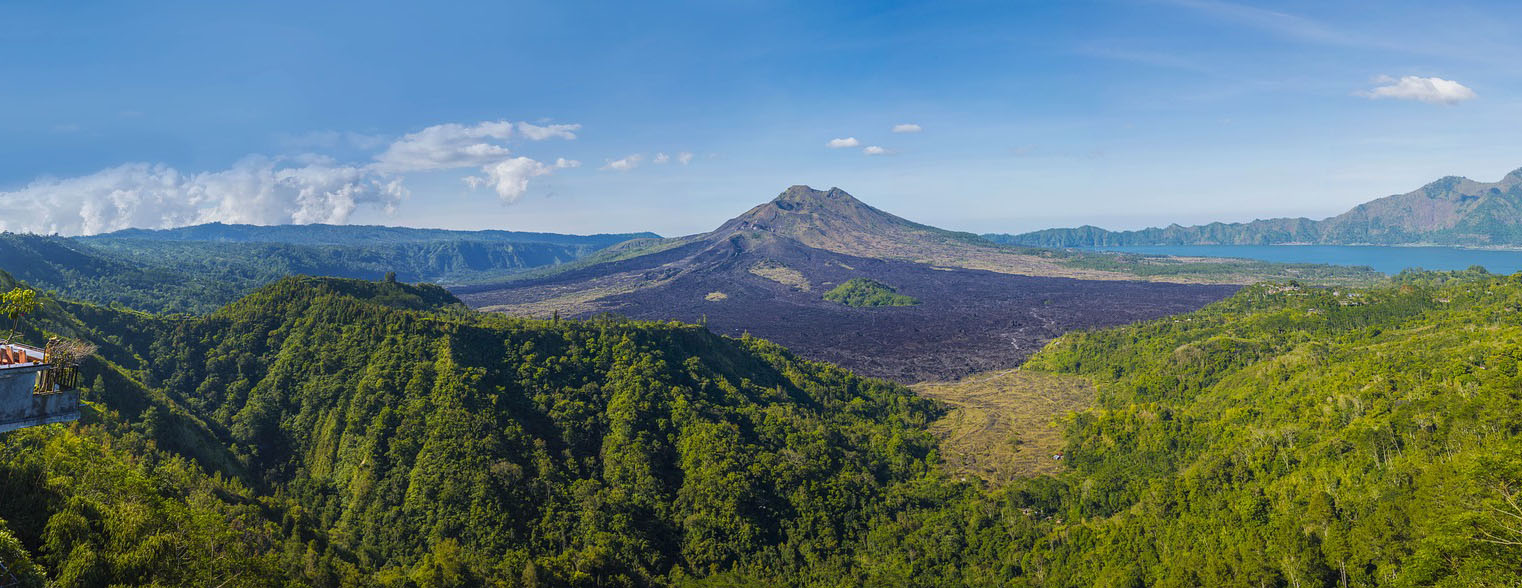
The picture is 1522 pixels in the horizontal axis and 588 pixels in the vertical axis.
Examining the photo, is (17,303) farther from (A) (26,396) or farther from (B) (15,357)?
(A) (26,396)

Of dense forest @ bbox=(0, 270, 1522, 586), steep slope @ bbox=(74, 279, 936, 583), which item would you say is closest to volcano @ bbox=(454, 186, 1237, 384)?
steep slope @ bbox=(74, 279, 936, 583)

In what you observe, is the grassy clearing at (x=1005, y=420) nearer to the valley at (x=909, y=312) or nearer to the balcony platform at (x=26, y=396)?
the valley at (x=909, y=312)

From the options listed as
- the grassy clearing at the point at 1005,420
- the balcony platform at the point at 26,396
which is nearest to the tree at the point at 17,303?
the balcony platform at the point at 26,396

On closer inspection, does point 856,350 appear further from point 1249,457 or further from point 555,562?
point 555,562

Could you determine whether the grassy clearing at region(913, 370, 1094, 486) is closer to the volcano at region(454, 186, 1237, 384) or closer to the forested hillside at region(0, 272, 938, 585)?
the forested hillside at region(0, 272, 938, 585)

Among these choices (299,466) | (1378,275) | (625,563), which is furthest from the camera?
(1378,275)

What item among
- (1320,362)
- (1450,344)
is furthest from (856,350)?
(1450,344)

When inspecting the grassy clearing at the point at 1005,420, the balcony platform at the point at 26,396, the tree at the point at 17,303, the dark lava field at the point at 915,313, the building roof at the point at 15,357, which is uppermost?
the tree at the point at 17,303
